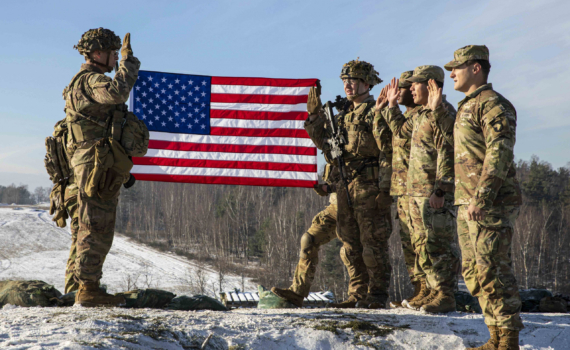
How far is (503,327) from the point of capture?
10.2ft

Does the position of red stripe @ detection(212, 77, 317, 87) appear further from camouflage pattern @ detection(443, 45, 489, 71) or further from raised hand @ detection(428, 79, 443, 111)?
camouflage pattern @ detection(443, 45, 489, 71)

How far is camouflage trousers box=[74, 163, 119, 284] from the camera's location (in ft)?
12.7

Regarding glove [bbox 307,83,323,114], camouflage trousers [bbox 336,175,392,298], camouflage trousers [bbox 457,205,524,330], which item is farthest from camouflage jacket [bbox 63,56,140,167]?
camouflage trousers [bbox 457,205,524,330]

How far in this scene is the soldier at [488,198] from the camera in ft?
10.2

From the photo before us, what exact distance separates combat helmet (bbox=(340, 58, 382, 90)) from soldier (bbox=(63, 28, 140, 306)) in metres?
2.28

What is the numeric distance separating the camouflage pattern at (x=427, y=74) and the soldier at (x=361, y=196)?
0.69 meters

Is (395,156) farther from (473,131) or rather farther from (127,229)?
(127,229)

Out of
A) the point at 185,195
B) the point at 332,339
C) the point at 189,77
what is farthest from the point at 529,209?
the point at 332,339


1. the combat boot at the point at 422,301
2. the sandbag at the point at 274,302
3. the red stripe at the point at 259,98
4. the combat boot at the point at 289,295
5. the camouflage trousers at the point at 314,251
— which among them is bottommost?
the sandbag at the point at 274,302

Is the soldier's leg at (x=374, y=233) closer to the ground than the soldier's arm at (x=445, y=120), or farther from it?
closer to the ground

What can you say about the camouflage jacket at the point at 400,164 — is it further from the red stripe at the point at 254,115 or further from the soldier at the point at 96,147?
the red stripe at the point at 254,115

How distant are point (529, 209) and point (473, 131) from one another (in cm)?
4052

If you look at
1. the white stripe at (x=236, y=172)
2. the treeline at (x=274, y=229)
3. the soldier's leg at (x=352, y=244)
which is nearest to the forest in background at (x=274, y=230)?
the treeline at (x=274, y=229)

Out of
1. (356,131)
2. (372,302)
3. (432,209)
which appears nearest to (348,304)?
(372,302)
